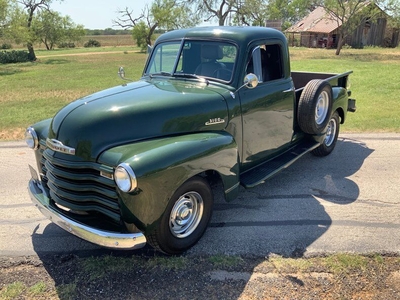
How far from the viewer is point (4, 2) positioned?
24.9 metres

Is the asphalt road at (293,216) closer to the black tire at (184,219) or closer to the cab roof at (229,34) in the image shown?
the black tire at (184,219)

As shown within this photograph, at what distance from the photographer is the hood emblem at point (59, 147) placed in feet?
10.1

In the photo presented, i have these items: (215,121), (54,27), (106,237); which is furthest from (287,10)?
(106,237)

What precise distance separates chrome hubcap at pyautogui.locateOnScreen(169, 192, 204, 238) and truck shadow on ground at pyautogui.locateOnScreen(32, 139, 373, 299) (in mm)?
239

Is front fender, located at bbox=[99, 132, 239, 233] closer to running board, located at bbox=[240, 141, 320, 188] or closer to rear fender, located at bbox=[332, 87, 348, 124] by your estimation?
running board, located at bbox=[240, 141, 320, 188]

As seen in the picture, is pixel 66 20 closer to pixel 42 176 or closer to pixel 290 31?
pixel 290 31

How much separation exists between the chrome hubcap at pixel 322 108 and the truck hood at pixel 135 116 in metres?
1.97

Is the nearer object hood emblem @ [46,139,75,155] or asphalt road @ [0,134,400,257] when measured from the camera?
hood emblem @ [46,139,75,155]

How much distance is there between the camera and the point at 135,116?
3.31 metres

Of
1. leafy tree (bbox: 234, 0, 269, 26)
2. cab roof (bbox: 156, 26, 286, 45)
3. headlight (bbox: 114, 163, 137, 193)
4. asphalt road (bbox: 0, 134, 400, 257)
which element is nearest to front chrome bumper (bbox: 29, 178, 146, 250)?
headlight (bbox: 114, 163, 137, 193)

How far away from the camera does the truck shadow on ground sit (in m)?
2.97

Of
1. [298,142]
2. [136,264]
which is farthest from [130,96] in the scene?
[298,142]

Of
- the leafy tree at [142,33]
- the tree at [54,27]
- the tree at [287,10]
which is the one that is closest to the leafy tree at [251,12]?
the tree at [287,10]

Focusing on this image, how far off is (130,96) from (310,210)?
246 centimetres
